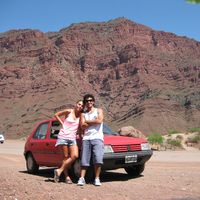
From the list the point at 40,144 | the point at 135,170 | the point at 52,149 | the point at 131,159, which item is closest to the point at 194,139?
the point at 135,170

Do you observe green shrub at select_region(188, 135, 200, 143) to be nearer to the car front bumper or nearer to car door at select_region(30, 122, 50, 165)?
car door at select_region(30, 122, 50, 165)

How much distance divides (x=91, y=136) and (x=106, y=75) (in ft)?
492

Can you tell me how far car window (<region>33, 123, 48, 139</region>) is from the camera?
501 inches

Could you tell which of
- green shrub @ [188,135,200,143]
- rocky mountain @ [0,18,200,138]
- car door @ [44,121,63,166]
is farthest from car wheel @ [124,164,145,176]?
rocky mountain @ [0,18,200,138]

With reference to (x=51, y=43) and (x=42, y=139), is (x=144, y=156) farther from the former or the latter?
(x=51, y=43)

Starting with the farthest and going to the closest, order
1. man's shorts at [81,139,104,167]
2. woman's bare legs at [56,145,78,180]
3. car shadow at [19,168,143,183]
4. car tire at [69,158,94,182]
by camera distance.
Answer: car shadow at [19,168,143,183] → car tire at [69,158,94,182] → woman's bare legs at [56,145,78,180] → man's shorts at [81,139,104,167]

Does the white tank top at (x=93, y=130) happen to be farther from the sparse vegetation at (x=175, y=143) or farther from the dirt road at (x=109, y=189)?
the sparse vegetation at (x=175, y=143)

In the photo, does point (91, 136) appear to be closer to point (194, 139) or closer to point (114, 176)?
point (114, 176)

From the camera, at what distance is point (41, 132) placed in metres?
12.9

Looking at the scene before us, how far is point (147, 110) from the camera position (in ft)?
382

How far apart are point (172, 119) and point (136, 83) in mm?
31059

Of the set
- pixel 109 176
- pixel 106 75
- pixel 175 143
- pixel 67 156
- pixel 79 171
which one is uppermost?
pixel 106 75

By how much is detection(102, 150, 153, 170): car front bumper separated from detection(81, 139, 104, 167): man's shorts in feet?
1.61

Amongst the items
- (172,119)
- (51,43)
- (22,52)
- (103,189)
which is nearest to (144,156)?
(103,189)
